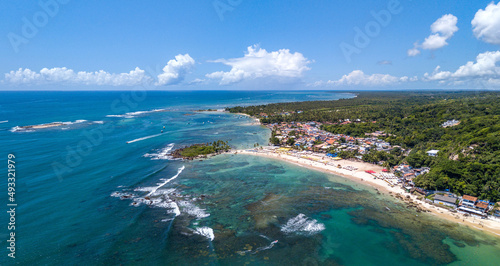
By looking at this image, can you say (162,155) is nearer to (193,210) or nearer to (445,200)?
(193,210)

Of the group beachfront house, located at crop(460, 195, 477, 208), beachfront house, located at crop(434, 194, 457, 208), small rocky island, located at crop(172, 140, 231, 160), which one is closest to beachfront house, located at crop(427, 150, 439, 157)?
beachfront house, located at crop(434, 194, 457, 208)

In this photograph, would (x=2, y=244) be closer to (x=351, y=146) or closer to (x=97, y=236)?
(x=97, y=236)

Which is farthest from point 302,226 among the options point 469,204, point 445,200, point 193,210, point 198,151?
point 198,151

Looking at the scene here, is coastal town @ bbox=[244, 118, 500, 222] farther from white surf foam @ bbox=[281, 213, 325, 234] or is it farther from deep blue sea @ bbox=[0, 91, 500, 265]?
white surf foam @ bbox=[281, 213, 325, 234]

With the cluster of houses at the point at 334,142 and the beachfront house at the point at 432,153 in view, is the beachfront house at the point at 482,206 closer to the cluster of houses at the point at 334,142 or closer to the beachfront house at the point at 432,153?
the beachfront house at the point at 432,153

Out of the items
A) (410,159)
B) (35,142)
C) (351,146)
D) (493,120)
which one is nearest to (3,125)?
(35,142)

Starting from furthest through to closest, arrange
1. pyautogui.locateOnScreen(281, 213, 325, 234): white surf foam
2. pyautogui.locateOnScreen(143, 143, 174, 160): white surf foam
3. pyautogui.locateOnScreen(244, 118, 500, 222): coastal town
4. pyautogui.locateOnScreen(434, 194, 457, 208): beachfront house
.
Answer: pyautogui.locateOnScreen(143, 143, 174, 160): white surf foam
pyautogui.locateOnScreen(434, 194, 457, 208): beachfront house
pyautogui.locateOnScreen(244, 118, 500, 222): coastal town
pyautogui.locateOnScreen(281, 213, 325, 234): white surf foam
